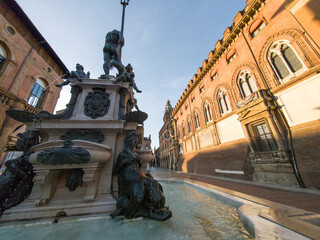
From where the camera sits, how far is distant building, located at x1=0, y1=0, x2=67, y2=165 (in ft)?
30.3

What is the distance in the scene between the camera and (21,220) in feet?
6.70

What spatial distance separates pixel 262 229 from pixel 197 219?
3.63 ft

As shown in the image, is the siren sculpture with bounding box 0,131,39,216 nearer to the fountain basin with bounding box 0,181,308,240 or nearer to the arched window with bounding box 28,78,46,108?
→ the fountain basin with bounding box 0,181,308,240

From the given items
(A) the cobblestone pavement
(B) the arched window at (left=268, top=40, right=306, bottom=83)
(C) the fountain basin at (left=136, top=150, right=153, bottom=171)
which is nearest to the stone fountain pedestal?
(C) the fountain basin at (left=136, top=150, right=153, bottom=171)

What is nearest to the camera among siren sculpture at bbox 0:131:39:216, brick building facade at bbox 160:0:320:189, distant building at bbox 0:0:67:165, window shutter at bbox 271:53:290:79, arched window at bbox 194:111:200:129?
siren sculpture at bbox 0:131:39:216

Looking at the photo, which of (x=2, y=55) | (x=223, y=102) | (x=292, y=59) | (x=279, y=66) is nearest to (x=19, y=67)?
(x=2, y=55)

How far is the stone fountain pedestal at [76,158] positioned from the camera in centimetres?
214

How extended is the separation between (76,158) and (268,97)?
10.1 meters

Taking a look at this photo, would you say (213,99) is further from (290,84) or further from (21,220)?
(21,220)

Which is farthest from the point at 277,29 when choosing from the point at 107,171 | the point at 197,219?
the point at 107,171

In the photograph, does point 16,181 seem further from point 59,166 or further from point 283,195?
point 283,195

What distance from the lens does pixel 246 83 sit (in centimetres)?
884

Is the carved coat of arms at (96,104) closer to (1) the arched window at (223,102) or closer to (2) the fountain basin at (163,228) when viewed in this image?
(2) the fountain basin at (163,228)

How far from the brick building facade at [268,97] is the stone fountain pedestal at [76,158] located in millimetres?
8351
